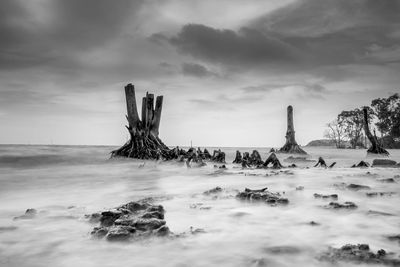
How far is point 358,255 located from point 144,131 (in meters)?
15.5

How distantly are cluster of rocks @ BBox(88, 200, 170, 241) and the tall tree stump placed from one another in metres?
12.0

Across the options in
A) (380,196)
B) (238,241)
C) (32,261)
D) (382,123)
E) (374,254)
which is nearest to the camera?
(374,254)

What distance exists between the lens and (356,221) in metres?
2.92

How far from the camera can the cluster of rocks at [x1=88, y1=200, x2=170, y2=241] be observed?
2.47m

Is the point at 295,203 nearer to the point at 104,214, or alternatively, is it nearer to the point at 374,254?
the point at 374,254

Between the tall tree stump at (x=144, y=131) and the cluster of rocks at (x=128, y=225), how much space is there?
39.3 ft

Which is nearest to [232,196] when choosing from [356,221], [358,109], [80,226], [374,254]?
[356,221]

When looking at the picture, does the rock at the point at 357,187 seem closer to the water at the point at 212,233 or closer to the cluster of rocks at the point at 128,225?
the water at the point at 212,233

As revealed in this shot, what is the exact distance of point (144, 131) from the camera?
17016mm

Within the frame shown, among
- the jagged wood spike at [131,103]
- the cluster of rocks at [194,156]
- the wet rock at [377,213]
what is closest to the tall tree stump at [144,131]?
the jagged wood spike at [131,103]

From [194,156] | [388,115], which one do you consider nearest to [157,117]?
[194,156]

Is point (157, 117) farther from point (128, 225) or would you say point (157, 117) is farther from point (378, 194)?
point (128, 225)

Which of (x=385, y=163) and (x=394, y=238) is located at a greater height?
(x=385, y=163)

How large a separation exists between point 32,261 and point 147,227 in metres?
0.84
